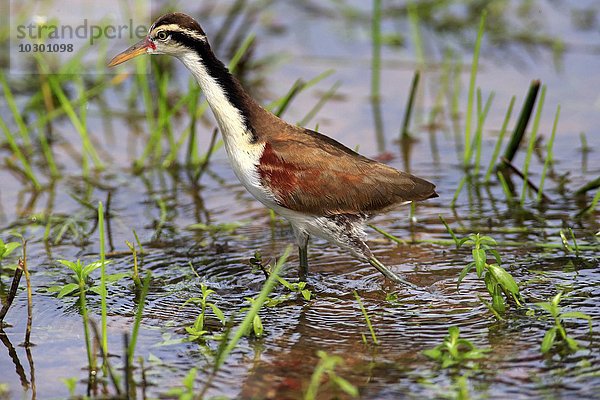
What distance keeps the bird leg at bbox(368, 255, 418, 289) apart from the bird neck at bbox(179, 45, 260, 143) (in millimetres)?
857

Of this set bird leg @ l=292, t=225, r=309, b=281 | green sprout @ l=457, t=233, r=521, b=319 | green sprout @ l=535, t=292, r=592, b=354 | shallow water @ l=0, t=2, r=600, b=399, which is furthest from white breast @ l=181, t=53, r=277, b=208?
green sprout @ l=535, t=292, r=592, b=354

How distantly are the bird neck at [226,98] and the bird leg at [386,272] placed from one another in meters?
0.86

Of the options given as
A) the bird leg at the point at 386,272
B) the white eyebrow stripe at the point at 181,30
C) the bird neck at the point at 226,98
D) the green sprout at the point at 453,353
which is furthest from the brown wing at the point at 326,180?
the green sprout at the point at 453,353

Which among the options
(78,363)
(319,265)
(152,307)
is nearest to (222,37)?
(319,265)

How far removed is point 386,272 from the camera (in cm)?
535

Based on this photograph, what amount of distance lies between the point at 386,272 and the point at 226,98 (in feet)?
3.94

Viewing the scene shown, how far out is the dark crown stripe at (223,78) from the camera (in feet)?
17.6

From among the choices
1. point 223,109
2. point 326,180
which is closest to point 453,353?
point 326,180

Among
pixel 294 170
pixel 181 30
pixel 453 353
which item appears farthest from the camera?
pixel 181 30

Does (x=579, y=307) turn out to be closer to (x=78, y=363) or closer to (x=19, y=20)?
(x=78, y=363)

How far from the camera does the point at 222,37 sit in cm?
930

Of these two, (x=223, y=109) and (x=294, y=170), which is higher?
(x=223, y=109)

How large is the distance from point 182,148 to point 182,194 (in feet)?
3.31

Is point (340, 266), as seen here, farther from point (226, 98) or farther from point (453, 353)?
point (453, 353)
